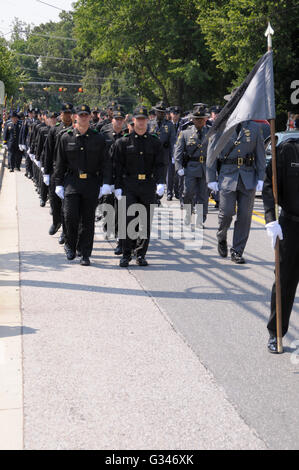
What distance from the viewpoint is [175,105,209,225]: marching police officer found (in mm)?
12664

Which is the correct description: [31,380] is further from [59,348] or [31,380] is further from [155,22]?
[155,22]

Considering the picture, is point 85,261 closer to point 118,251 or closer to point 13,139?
point 118,251

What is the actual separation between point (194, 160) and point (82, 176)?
345 centimetres

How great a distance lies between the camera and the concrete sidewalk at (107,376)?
4.30m

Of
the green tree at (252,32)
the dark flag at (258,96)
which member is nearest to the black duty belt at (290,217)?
the dark flag at (258,96)

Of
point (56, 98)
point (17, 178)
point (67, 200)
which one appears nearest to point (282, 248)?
point (67, 200)

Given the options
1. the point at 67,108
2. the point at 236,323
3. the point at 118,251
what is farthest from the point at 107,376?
the point at 67,108

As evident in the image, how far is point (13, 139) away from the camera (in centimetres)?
2681

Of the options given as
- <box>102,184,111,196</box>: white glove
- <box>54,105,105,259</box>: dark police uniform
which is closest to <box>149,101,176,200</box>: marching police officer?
<box>102,184,111,196</box>: white glove

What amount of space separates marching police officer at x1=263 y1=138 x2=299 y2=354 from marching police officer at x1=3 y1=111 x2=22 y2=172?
2160 centimetres

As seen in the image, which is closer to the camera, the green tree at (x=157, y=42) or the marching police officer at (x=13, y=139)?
the marching police officer at (x=13, y=139)

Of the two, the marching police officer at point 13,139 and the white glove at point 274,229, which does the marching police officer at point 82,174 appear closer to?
the white glove at point 274,229

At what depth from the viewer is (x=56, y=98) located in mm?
151625

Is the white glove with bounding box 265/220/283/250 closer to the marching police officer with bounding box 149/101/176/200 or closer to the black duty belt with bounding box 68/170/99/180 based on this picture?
the black duty belt with bounding box 68/170/99/180
